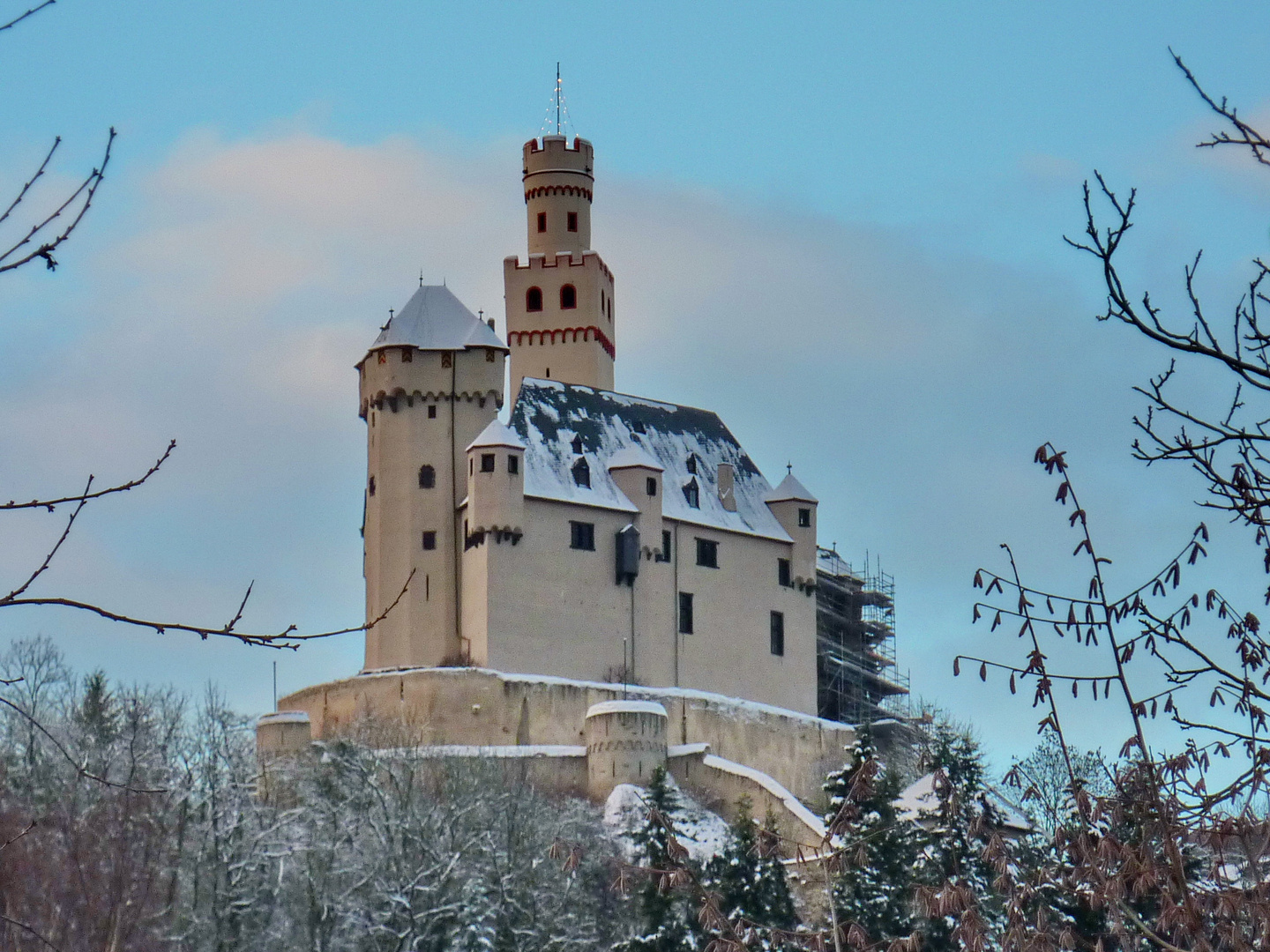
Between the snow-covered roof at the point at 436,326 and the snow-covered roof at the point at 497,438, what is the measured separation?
9.40 ft

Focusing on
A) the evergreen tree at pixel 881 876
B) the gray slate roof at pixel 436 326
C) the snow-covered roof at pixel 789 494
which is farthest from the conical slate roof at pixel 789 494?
the evergreen tree at pixel 881 876

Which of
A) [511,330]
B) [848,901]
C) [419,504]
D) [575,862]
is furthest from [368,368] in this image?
[575,862]

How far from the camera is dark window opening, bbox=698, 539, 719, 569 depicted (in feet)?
223

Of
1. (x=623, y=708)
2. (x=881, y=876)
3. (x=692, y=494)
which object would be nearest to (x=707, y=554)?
(x=692, y=494)

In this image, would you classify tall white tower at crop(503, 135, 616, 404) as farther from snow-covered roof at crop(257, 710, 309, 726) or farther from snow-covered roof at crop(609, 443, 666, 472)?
snow-covered roof at crop(257, 710, 309, 726)

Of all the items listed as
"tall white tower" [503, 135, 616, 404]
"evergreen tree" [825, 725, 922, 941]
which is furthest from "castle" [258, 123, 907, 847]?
"evergreen tree" [825, 725, 922, 941]

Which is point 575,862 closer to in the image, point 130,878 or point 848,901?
point 848,901

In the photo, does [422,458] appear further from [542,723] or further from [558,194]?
[558,194]

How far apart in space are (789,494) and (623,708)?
1258cm

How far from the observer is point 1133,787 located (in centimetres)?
1279

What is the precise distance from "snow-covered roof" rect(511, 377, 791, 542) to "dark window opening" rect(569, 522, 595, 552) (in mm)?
640

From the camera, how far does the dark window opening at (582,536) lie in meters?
64.9

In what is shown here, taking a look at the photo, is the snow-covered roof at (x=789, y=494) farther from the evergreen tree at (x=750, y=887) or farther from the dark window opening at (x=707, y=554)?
the evergreen tree at (x=750, y=887)

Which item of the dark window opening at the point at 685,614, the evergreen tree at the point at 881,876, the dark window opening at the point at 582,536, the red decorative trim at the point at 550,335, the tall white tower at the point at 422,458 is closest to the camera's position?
the evergreen tree at the point at 881,876
